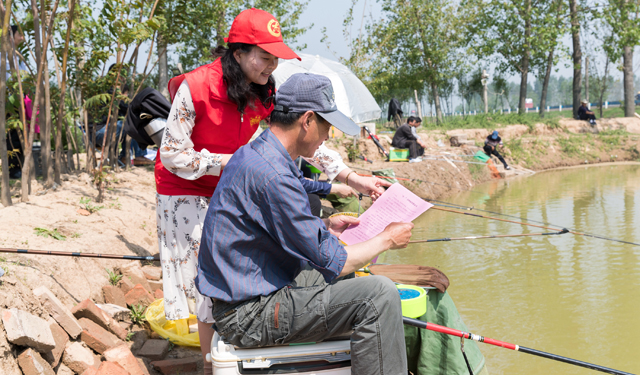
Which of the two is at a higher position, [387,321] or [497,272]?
[387,321]

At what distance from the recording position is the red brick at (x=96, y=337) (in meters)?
2.69

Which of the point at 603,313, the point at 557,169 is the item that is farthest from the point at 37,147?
the point at 557,169

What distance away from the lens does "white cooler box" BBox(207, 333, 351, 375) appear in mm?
1796

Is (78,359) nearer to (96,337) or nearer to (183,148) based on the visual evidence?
(96,337)

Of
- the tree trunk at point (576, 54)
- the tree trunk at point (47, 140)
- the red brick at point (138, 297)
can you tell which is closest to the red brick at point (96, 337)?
the red brick at point (138, 297)

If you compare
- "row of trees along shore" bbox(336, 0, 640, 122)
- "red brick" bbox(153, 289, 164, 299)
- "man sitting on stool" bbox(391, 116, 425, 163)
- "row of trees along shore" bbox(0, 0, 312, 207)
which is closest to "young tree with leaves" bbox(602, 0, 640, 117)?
"row of trees along shore" bbox(336, 0, 640, 122)

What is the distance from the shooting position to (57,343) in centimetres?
247

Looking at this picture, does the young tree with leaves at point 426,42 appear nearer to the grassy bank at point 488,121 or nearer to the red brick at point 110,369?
the grassy bank at point 488,121

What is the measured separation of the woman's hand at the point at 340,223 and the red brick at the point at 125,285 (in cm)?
184

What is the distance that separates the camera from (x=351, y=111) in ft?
29.6

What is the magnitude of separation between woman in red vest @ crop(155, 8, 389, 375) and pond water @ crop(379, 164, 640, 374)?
201 centimetres

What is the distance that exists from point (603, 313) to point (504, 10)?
20295 mm

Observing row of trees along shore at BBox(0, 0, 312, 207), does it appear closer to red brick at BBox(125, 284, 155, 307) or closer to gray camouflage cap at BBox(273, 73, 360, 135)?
red brick at BBox(125, 284, 155, 307)

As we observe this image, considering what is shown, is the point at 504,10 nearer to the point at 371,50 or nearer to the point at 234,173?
the point at 371,50
